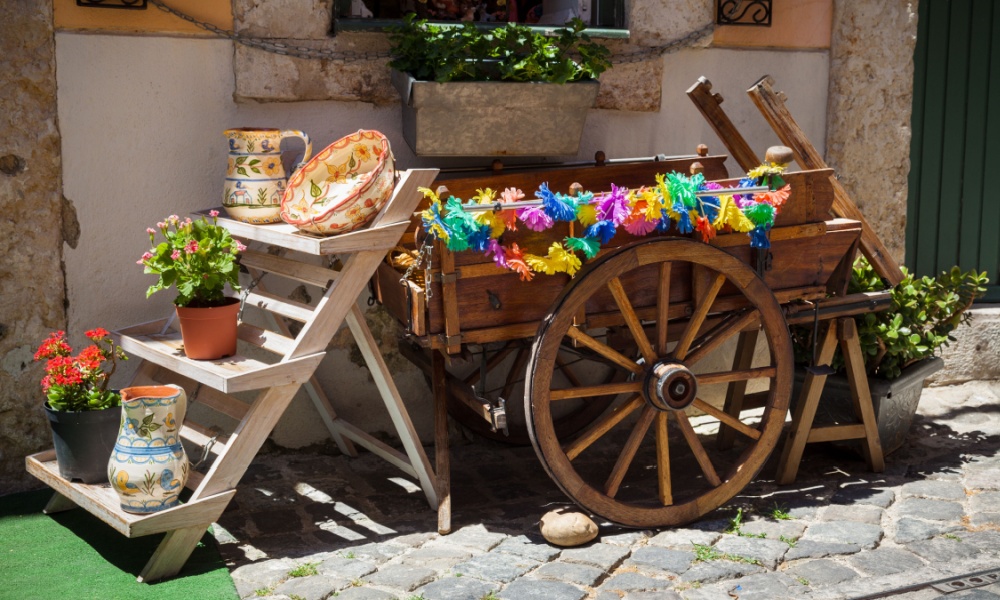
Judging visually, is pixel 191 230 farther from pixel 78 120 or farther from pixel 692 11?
pixel 692 11

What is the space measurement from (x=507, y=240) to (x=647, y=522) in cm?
101

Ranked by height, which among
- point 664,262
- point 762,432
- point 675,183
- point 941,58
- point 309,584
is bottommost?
point 309,584

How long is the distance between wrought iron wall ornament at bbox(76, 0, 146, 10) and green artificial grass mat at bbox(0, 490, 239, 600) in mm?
1706

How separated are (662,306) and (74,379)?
6.00ft

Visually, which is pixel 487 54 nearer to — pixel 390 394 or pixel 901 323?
pixel 390 394

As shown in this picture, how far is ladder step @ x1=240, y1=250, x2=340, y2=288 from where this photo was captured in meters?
3.44

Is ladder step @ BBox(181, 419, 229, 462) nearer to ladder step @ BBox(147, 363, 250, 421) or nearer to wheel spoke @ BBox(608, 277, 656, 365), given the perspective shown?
ladder step @ BBox(147, 363, 250, 421)

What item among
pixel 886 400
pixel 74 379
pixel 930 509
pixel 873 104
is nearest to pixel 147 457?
pixel 74 379

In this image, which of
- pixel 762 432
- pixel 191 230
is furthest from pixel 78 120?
pixel 762 432

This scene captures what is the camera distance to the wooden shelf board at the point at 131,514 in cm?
308

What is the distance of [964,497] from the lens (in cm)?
383

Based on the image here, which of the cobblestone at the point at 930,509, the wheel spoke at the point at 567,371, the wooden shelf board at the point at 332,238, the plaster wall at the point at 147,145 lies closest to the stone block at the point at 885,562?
the cobblestone at the point at 930,509

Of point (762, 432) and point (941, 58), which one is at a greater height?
point (941, 58)

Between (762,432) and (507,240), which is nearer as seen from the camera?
(507,240)
